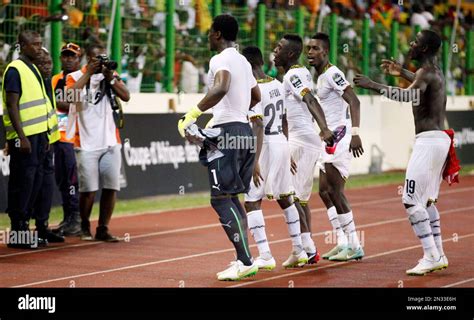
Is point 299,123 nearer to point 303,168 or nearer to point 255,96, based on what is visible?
point 303,168

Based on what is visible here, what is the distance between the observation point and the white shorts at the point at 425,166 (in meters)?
11.2

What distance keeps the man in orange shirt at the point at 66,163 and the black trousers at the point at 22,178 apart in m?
1.13

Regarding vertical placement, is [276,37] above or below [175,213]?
above

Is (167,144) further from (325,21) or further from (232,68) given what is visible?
(232,68)

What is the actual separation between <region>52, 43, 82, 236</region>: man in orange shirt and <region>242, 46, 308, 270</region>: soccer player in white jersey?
3539mm

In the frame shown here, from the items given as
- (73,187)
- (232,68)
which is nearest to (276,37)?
(73,187)

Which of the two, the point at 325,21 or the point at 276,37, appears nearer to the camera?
the point at 276,37

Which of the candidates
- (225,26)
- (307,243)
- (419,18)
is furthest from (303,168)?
(419,18)

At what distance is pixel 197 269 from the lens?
1166cm

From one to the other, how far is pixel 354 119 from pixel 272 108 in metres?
0.93

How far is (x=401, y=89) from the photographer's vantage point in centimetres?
1089

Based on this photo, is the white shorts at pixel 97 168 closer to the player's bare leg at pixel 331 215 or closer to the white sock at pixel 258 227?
the player's bare leg at pixel 331 215

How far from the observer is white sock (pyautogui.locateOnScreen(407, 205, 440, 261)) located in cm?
1126

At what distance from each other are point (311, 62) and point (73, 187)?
406 centimetres
